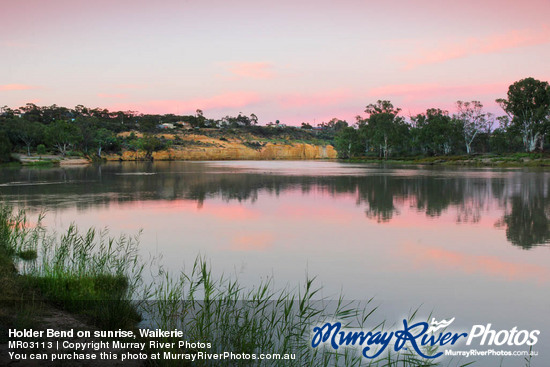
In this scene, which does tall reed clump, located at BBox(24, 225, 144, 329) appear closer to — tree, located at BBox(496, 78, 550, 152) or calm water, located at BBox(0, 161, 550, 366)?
calm water, located at BBox(0, 161, 550, 366)

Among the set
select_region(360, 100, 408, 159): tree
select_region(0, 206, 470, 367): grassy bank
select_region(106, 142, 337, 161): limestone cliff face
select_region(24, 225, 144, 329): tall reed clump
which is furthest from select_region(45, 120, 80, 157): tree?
select_region(24, 225, 144, 329): tall reed clump

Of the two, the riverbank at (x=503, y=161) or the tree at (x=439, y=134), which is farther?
the tree at (x=439, y=134)

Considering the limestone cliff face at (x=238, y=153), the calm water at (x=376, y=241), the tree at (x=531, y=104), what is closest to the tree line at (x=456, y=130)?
the tree at (x=531, y=104)

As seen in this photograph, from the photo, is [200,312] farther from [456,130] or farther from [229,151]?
[229,151]

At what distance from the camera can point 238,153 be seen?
478ft

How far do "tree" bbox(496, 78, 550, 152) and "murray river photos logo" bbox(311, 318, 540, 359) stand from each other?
253ft

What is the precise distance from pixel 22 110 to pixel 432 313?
154 meters

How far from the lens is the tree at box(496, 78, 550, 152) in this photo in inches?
2815

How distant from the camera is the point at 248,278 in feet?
28.2

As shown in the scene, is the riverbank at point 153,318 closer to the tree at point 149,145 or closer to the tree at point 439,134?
the tree at point 439,134

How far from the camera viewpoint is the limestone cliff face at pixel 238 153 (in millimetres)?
119812

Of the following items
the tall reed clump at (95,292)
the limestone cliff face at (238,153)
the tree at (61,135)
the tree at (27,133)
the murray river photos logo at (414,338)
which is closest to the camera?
the murray river photos logo at (414,338)

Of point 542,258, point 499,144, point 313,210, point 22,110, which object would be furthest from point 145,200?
point 22,110

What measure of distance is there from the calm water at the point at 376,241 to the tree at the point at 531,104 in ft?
188
